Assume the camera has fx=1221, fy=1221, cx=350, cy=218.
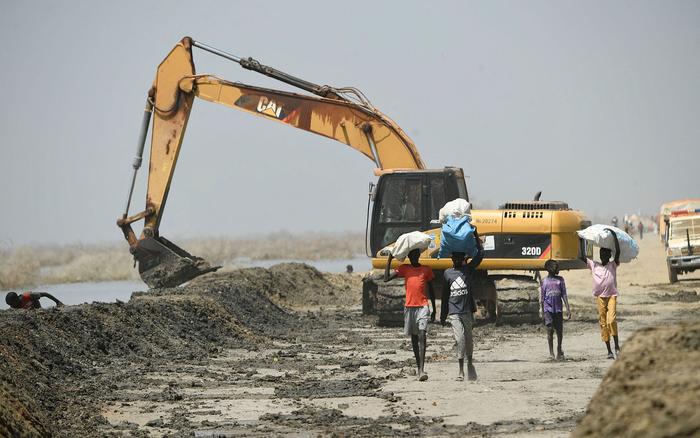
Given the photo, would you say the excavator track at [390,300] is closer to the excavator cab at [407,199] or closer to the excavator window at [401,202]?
the excavator cab at [407,199]

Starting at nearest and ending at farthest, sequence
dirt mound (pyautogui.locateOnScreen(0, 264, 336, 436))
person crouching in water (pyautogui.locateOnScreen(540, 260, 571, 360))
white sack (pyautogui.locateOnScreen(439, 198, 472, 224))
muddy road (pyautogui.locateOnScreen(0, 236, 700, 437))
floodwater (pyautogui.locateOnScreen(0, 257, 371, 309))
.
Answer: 1. muddy road (pyautogui.locateOnScreen(0, 236, 700, 437))
2. dirt mound (pyautogui.locateOnScreen(0, 264, 336, 436))
3. white sack (pyautogui.locateOnScreen(439, 198, 472, 224))
4. person crouching in water (pyautogui.locateOnScreen(540, 260, 571, 360))
5. floodwater (pyautogui.locateOnScreen(0, 257, 371, 309))

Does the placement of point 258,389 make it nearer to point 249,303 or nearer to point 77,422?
point 77,422

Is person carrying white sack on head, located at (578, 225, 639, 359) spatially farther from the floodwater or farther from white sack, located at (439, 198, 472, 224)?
the floodwater

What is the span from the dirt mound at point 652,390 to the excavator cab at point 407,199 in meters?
16.0

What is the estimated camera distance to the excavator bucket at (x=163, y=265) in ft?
89.0

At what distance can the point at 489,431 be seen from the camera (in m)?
11.1

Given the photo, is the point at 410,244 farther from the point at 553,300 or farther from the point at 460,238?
the point at 553,300

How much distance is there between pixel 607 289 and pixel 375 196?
25.8ft

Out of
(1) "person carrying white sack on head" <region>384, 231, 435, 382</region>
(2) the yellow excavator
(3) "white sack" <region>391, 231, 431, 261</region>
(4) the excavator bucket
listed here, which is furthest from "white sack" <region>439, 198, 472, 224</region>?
(4) the excavator bucket

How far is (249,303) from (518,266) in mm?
7275

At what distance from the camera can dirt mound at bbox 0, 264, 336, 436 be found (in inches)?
480

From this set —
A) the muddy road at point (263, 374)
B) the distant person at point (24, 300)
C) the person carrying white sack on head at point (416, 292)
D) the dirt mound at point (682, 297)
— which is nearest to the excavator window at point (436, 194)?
the muddy road at point (263, 374)

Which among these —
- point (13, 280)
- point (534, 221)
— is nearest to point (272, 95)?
point (534, 221)

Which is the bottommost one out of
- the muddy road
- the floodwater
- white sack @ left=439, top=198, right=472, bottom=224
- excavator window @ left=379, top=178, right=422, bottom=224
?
the muddy road
